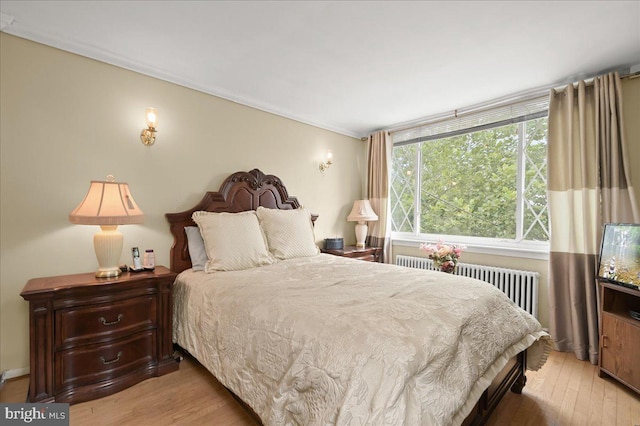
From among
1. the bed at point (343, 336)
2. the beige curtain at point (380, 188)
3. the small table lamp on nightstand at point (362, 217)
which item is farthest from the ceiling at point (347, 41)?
the small table lamp on nightstand at point (362, 217)

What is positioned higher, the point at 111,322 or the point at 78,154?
the point at 78,154

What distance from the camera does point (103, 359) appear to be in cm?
188

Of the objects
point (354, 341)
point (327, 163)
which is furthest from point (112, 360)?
point (327, 163)

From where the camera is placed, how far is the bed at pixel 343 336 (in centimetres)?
106

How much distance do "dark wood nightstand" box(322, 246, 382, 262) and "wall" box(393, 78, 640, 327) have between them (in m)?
0.49

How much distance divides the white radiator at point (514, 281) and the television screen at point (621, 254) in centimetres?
68

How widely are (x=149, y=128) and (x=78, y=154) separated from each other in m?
0.54

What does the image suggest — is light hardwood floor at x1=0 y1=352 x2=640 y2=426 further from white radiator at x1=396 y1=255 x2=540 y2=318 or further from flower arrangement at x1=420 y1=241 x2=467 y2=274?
flower arrangement at x1=420 y1=241 x2=467 y2=274

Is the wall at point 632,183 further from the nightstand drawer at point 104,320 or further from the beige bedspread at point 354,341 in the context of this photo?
the nightstand drawer at point 104,320

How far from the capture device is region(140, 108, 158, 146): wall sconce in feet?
7.99

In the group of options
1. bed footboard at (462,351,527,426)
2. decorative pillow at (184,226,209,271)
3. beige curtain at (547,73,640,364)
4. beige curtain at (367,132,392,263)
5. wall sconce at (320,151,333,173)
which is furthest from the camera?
beige curtain at (367,132,392,263)

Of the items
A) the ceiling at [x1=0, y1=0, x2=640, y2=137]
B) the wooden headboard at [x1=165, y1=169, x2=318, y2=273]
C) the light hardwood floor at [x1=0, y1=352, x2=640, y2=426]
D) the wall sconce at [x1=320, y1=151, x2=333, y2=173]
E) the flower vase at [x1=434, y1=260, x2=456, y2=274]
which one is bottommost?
the light hardwood floor at [x1=0, y1=352, x2=640, y2=426]

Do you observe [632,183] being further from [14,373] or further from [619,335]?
[14,373]

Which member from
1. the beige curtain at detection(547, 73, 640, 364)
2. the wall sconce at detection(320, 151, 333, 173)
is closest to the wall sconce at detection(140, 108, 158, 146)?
the wall sconce at detection(320, 151, 333, 173)
